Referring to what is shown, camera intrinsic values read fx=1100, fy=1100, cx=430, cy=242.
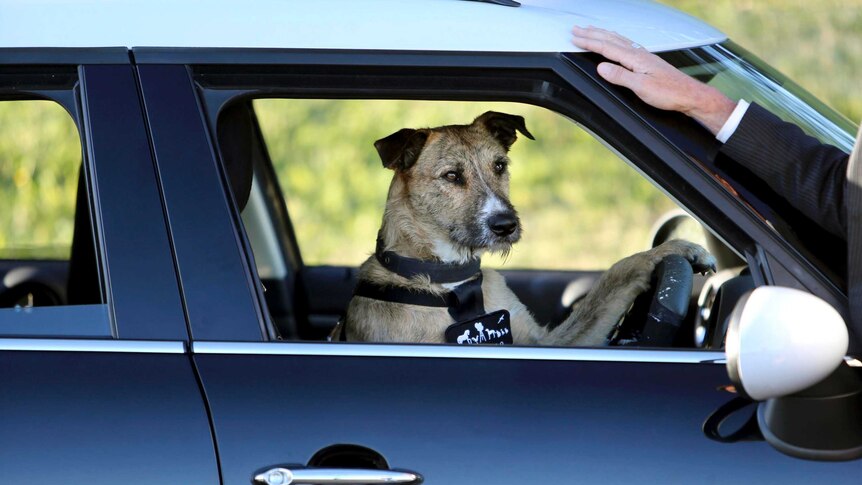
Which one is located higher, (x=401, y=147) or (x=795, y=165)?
(x=401, y=147)

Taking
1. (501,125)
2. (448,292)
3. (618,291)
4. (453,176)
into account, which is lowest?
(618,291)

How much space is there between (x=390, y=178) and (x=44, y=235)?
10.9 ft

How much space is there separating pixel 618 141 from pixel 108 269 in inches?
45.1

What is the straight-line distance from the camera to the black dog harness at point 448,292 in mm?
3080

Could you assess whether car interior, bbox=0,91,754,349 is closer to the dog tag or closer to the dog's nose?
the dog tag

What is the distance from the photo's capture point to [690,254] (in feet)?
10.9

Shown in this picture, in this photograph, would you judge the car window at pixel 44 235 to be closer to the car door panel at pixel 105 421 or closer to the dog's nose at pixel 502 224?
the car door panel at pixel 105 421

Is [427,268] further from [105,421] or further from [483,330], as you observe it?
[105,421]

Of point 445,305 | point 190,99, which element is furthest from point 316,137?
point 190,99

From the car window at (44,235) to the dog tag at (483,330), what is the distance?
945mm

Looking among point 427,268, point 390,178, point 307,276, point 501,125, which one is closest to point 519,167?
point 390,178

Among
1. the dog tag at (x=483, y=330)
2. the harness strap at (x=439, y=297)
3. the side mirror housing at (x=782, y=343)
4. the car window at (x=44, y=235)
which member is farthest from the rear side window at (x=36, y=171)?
the side mirror housing at (x=782, y=343)

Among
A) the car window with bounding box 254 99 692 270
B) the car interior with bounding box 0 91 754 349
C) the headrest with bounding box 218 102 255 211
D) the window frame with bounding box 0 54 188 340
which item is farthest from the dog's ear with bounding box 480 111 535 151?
the car window with bounding box 254 99 692 270

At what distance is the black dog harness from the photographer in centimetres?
308
